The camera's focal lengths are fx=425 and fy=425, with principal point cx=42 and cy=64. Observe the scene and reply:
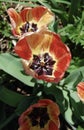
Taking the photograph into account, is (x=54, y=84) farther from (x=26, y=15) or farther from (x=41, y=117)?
(x=26, y=15)

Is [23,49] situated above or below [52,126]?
above

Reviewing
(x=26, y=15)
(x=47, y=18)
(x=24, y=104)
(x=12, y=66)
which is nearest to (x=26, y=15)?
(x=26, y=15)

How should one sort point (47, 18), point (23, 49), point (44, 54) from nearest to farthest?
point (23, 49) < point (44, 54) < point (47, 18)

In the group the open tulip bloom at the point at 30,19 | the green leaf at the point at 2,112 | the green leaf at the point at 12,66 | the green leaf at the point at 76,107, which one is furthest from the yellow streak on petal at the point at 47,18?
the green leaf at the point at 2,112

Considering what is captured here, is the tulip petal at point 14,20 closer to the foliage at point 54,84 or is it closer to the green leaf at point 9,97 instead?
the foliage at point 54,84

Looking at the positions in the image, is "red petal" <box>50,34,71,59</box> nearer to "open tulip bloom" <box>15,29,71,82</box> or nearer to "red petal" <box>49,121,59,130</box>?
"open tulip bloom" <box>15,29,71,82</box>
